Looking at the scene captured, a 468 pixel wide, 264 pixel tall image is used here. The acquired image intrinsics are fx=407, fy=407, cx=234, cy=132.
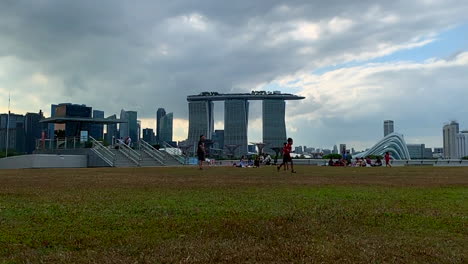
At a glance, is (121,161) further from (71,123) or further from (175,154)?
(71,123)

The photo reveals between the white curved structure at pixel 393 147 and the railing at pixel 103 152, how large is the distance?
109 m

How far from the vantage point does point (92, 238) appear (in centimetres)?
489

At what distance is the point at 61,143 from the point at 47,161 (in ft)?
18.8

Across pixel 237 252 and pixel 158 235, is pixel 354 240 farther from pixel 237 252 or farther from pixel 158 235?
pixel 158 235

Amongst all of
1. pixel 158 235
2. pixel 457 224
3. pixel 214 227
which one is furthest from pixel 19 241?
pixel 457 224

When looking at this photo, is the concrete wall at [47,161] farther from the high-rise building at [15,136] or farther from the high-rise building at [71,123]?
the high-rise building at [15,136]

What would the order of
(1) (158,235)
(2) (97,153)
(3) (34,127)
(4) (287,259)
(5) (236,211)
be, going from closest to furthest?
1. (4) (287,259)
2. (1) (158,235)
3. (5) (236,211)
4. (2) (97,153)
5. (3) (34,127)

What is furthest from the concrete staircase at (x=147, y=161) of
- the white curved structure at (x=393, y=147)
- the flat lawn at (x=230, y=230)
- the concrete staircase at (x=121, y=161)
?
the white curved structure at (x=393, y=147)

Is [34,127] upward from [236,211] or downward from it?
upward

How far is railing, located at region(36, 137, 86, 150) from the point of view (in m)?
46.3

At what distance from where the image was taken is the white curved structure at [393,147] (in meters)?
138

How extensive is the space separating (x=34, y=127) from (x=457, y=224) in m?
114

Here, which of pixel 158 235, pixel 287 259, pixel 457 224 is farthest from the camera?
pixel 457 224

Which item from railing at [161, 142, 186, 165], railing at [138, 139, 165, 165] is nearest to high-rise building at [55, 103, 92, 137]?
railing at [138, 139, 165, 165]
